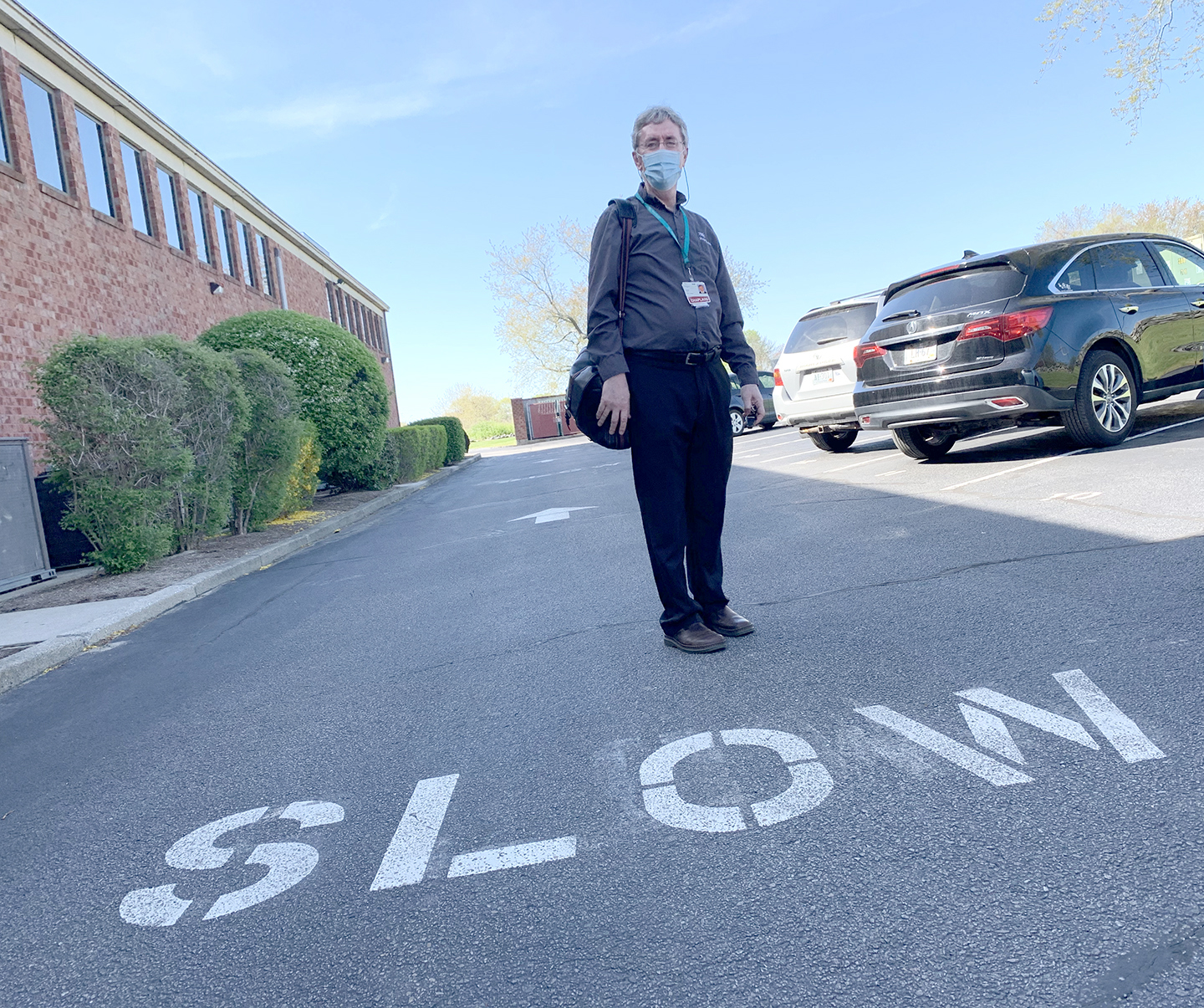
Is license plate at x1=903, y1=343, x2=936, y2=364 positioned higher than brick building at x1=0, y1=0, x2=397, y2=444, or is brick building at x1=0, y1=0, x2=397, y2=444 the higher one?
brick building at x1=0, y1=0, x2=397, y2=444

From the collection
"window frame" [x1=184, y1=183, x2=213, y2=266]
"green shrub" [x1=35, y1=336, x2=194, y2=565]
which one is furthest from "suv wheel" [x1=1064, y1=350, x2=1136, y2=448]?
"window frame" [x1=184, y1=183, x2=213, y2=266]

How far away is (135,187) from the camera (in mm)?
16844

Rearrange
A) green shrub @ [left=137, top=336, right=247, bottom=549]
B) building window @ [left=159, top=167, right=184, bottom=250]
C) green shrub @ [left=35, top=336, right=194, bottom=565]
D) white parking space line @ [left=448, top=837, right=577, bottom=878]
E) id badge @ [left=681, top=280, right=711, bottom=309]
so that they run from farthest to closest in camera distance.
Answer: building window @ [left=159, top=167, right=184, bottom=250] < green shrub @ [left=137, top=336, right=247, bottom=549] < green shrub @ [left=35, top=336, right=194, bottom=565] < id badge @ [left=681, top=280, right=711, bottom=309] < white parking space line @ [left=448, top=837, right=577, bottom=878]

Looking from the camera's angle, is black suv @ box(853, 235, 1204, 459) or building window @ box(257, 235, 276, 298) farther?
building window @ box(257, 235, 276, 298)

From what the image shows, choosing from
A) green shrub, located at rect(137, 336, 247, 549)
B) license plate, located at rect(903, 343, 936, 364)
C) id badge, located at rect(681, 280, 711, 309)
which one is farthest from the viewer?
green shrub, located at rect(137, 336, 247, 549)

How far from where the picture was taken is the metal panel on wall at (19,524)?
8.55 meters

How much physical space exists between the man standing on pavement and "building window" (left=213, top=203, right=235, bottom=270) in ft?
64.8

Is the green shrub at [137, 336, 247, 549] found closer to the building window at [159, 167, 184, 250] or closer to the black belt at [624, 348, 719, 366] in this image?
the black belt at [624, 348, 719, 366]

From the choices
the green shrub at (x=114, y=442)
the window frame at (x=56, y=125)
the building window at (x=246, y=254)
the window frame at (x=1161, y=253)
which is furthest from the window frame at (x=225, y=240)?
the window frame at (x=1161, y=253)

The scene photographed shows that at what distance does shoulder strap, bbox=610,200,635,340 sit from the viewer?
3.91 meters

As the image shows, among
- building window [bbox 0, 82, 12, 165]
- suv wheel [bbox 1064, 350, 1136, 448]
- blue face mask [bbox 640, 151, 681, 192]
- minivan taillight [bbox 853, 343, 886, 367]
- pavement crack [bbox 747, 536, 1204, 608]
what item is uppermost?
building window [bbox 0, 82, 12, 165]

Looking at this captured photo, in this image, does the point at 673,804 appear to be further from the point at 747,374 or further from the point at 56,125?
the point at 56,125

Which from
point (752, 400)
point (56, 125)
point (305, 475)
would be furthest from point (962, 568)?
point (56, 125)

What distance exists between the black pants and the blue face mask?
781mm
